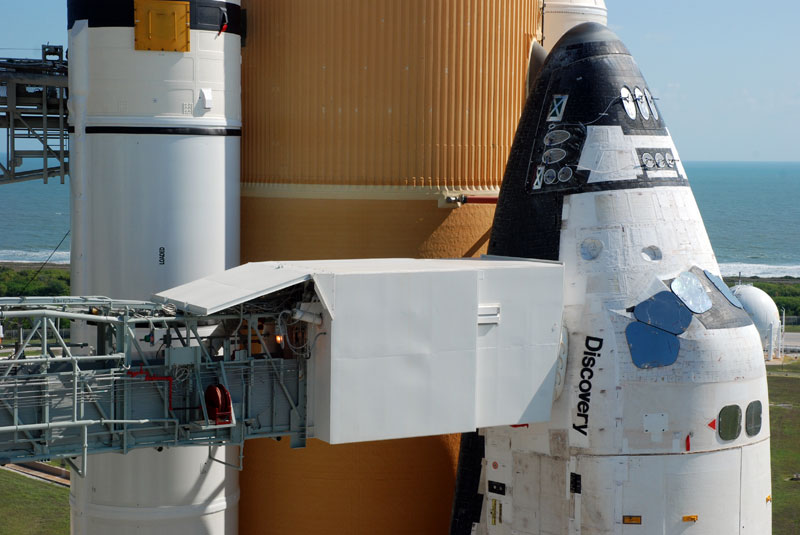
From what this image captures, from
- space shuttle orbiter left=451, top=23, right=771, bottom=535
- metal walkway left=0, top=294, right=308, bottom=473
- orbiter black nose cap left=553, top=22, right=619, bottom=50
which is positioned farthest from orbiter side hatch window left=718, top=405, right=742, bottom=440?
metal walkway left=0, top=294, right=308, bottom=473

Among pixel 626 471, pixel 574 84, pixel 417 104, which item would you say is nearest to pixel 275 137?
pixel 417 104

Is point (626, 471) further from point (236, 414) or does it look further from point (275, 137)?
point (275, 137)

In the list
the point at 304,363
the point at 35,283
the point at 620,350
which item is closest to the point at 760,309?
the point at 620,350

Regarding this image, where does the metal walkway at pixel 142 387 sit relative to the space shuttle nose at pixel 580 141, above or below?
below

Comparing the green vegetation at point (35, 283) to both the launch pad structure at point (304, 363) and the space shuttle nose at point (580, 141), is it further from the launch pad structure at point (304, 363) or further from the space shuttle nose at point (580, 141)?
the launch pad structure at point (304, 363)

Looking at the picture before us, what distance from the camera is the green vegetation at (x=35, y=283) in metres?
104

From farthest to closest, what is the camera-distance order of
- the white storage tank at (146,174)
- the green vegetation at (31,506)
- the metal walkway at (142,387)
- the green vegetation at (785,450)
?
the green vegetation at (785,450) < the green vegetation at (31,506) < the white storage tank at (146,174) < the metal walkway at (142,387)

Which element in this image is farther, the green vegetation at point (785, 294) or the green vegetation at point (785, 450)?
the green vegetation at point (785, 294)

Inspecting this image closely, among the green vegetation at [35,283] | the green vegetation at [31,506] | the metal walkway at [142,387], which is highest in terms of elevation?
the metal walkway at [142,387]

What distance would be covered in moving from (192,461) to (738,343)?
13.0 meters

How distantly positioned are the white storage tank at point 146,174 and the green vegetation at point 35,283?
74.8m

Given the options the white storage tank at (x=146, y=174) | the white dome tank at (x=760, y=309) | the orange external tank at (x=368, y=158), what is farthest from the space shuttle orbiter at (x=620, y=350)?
the white dome tank at (x=760, y=309)

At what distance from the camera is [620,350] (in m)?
23.0

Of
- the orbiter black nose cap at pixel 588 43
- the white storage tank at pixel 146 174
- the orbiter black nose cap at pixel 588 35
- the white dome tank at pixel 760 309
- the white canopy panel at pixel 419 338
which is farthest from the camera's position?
the white dome tank at pixel 760 309
